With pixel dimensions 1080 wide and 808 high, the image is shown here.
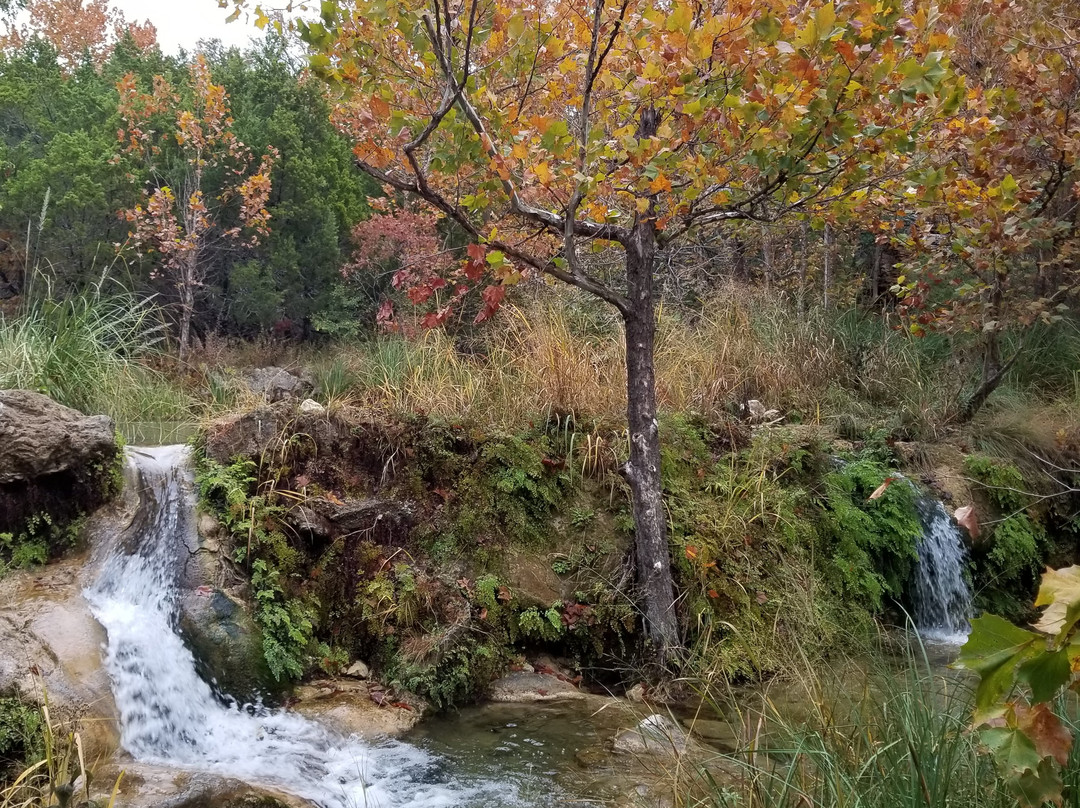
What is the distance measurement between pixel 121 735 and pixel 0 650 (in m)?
0.73

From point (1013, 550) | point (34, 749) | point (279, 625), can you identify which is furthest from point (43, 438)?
point (1013, 550)

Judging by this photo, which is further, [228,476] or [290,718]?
[228,476]

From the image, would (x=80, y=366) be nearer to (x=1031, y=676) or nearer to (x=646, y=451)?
(x=646, y=451)

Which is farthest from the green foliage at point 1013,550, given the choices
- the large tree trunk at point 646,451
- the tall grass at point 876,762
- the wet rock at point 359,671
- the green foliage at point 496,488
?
the wet rock at point 359,671

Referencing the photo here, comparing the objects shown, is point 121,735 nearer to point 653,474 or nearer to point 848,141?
point 653,474

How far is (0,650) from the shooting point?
357 centimetres

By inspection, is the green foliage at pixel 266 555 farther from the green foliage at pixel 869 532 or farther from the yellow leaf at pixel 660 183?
the green foliage at pixel 869 532

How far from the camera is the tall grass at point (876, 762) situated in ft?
5.94

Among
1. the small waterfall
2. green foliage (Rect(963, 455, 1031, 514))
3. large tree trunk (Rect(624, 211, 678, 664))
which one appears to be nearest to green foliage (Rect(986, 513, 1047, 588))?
green foliage (Rect(963, 455, 1031, 514))

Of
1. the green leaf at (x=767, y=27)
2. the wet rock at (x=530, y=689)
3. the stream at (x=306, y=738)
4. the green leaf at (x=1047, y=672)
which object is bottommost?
the wet rock at (x=530, y=689)

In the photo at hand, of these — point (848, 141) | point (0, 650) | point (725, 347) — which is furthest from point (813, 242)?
point (0, 650)

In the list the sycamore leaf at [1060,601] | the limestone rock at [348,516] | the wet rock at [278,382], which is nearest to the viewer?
the sycamore leaf at [1060,601]

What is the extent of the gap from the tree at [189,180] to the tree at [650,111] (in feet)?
22.0

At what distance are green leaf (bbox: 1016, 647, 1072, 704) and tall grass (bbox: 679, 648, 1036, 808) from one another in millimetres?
759
